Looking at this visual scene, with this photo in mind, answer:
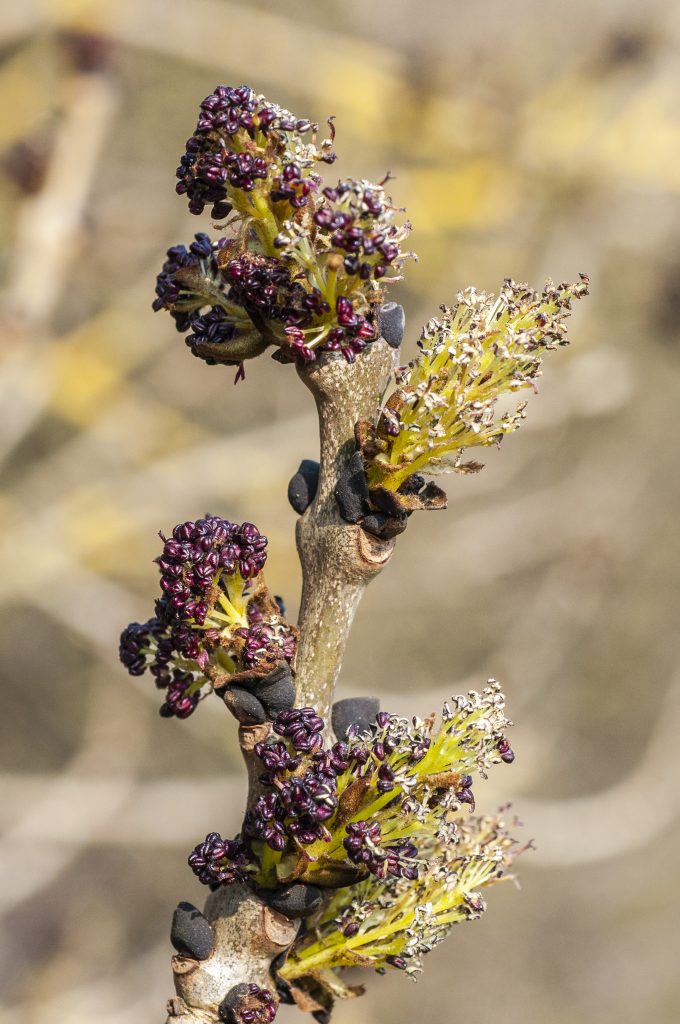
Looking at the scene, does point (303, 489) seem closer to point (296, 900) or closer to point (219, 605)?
point (219, 605)

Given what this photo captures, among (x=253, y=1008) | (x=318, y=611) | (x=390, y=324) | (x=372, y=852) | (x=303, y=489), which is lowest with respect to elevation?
(x=253, y=1008)

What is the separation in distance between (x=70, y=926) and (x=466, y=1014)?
6.46ft

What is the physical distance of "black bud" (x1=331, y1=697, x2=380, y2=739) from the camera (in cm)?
102

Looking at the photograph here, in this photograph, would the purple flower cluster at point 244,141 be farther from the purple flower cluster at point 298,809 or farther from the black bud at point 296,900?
the black bud at point 296,900

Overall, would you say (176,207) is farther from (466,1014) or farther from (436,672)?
(466,1014)

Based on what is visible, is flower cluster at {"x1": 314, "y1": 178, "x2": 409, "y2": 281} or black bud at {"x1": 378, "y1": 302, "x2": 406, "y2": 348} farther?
black bud at {"x1": 378, "y1": 302, "x2": 406, "y2": 348}

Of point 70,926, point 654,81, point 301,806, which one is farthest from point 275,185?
point 654,81

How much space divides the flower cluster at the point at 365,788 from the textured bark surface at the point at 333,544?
0.06 meters

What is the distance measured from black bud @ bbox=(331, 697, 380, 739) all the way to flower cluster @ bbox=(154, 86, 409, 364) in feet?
1.16

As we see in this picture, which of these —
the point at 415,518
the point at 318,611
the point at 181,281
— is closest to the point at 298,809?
the point at 318,611

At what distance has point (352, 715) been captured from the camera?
3.37ft

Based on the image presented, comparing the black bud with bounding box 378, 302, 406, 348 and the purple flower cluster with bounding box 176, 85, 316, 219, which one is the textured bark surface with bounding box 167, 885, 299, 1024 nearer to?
the black bud with bounding box 378, 302, 406, 348

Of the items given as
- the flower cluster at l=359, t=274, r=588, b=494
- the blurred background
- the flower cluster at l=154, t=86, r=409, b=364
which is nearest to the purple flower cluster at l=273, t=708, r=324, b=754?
the flower cluster at l=359, t=274, r=588, b=494

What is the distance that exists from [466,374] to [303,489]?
208 millimetres
